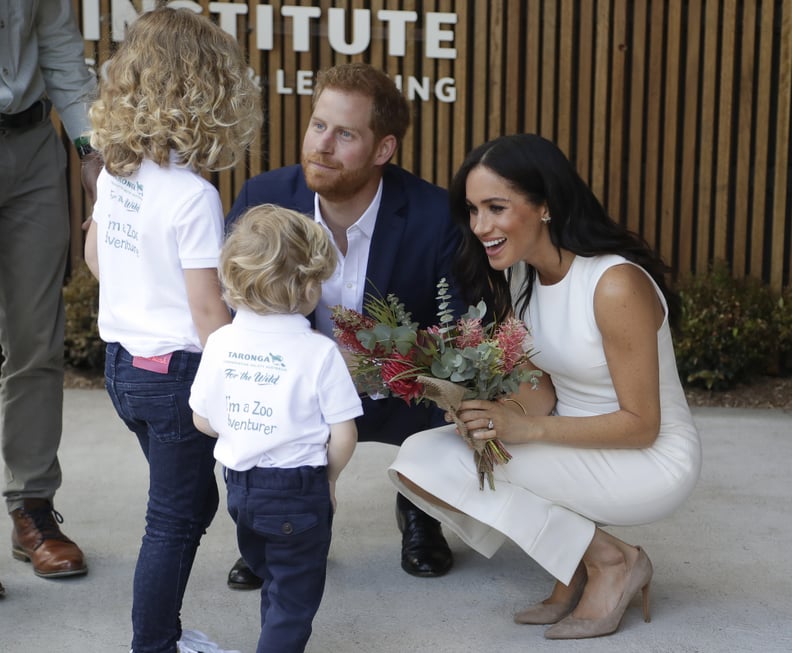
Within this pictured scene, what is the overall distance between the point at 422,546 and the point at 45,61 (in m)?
2.05

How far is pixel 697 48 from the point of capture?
671cm

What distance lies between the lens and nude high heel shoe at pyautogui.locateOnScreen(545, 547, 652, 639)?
323 cm

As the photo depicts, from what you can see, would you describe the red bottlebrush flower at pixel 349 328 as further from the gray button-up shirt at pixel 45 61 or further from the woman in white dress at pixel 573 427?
the gray button-up shirt at pixel 45 61

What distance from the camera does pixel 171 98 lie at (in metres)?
2.82

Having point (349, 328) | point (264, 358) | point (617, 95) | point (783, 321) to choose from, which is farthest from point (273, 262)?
point (617, 95)

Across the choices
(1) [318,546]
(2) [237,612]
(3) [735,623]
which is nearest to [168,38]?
(1) [318,546]

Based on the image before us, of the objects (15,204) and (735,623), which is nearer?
(735,623)

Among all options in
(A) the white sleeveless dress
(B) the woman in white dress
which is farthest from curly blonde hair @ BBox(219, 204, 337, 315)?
(A) the white sleeveless dress

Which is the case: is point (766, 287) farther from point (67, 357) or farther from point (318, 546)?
point (318, 546)

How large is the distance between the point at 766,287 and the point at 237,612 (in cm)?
428

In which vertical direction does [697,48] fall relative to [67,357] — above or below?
above

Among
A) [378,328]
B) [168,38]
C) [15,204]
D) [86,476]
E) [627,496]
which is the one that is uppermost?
[168,38]

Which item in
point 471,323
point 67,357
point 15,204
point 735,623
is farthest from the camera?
point 67,357

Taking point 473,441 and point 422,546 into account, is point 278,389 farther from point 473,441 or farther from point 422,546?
point 422,546
